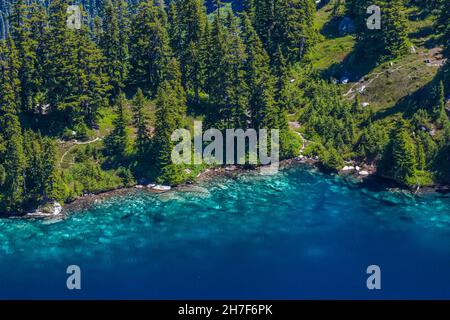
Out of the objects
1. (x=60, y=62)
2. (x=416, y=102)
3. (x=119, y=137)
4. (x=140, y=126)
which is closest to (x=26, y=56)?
(x=60, y=62)

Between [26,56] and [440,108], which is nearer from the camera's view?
[440,108]

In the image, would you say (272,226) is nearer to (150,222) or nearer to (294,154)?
(150,222)

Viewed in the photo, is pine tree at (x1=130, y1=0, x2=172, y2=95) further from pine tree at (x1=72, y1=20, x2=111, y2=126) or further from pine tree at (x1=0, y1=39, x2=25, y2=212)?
pine tree at (x1=0, y1=39, x2=25, y2=212)

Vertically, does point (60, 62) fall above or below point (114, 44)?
below

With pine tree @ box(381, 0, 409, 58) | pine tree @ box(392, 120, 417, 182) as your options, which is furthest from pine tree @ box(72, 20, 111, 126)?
pine tree @ box(381, 0, 409, 58)

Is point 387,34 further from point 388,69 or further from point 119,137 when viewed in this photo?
point 119,137

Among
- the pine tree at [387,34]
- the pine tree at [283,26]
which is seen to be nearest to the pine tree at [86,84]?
the pine tree at [283,26]

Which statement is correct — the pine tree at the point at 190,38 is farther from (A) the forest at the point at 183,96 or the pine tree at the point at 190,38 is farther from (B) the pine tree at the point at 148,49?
(B) the pine tree at the point at 148,49
